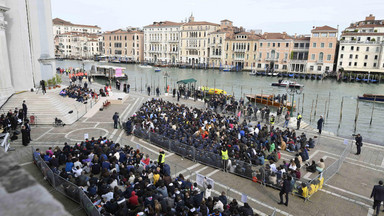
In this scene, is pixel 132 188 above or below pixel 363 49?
below

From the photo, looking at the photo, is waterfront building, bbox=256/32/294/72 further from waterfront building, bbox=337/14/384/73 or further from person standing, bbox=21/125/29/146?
person standing, bbox=21/125/29/146

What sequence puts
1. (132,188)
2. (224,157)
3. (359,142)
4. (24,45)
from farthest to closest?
(24,45) → (359,142) → (224,157) → (132,188)

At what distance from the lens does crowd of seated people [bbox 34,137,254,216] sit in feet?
24.7

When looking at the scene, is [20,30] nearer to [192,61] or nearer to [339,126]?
[339,126]

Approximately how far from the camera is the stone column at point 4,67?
19562mm

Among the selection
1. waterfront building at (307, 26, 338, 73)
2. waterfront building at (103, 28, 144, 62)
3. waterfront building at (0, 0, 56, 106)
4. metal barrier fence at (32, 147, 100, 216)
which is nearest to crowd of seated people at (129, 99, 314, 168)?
metal barrier fence at (32, 147, 100, 216)

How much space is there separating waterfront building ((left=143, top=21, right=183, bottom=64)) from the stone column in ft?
230

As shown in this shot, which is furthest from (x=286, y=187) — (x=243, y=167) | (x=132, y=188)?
(x=132, y=188)

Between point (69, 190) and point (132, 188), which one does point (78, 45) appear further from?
point (132, 188)

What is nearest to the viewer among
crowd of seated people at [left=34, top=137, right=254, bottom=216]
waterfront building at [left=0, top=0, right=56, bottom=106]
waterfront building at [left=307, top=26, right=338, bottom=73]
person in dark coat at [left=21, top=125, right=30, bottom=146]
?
crowd of seated people at [left=34, top=137, right=254, bottom=216]

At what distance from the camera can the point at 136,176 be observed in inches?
356

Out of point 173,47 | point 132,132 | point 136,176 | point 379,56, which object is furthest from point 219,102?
point 173,47

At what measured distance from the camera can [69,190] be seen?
28.0 ft

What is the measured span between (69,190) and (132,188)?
6.74 ft
